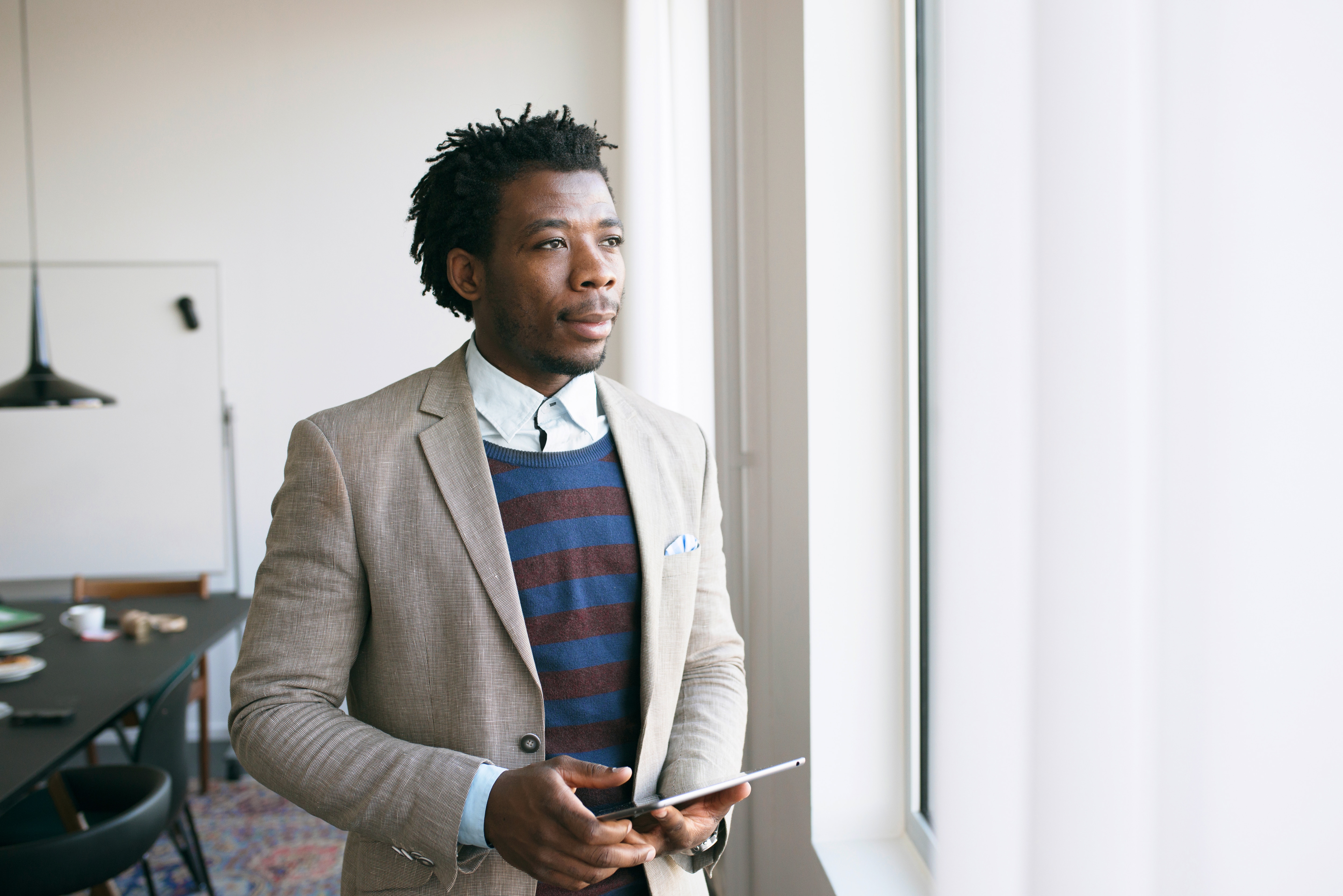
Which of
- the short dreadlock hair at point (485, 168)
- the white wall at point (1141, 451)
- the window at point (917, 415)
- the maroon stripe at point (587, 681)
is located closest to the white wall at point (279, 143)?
the window at point (917, 415)

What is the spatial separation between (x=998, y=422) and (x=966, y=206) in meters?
0.19

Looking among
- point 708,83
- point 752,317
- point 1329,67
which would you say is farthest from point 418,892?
point 708,83

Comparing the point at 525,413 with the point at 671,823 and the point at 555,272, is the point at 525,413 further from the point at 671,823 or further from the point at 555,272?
the point at 671,823

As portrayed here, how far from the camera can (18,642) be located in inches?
127

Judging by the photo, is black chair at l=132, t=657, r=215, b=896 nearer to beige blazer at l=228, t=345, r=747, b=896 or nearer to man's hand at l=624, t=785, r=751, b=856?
beige blazer at l=228, t=345, r=747, b=896

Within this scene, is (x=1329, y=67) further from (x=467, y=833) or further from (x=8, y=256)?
(x=8, y=256)

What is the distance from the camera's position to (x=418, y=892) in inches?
43.1

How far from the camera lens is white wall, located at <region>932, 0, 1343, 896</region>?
1.50 ft

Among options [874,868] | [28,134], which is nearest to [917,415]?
[874,868]

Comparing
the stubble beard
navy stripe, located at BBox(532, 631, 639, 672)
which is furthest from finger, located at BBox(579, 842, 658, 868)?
the stubble beard

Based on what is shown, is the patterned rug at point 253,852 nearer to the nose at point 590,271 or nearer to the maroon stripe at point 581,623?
the maroon stripe at point 581,623

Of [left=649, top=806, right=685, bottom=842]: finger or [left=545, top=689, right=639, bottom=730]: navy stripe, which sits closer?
[left=649, top=806, right=685, bottom=842]: finger

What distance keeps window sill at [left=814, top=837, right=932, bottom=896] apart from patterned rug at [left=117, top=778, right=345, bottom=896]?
7.18 ft

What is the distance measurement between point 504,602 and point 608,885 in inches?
16.3
